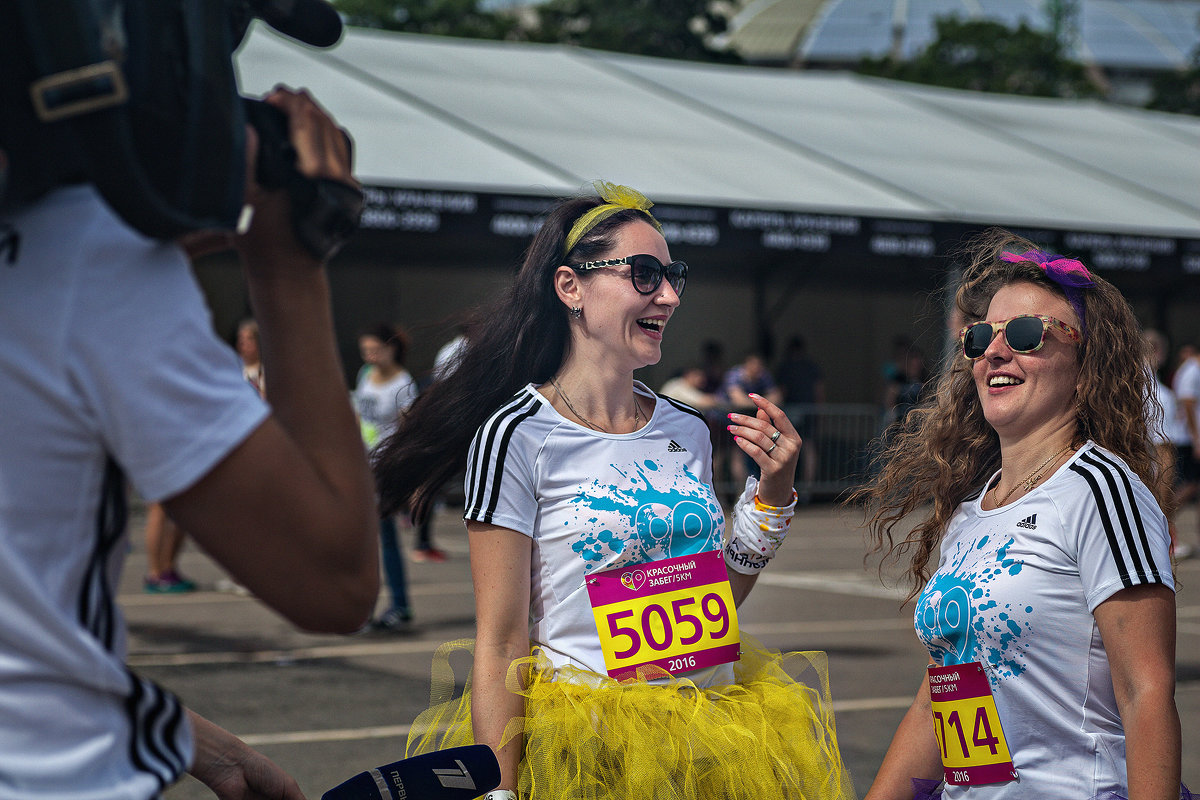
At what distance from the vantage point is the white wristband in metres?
3.06

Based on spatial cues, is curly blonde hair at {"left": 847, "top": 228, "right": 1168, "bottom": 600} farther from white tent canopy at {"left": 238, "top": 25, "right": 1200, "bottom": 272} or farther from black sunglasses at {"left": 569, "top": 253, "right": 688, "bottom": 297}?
white tent canopy at {"left": 238, "top": 25, "right": 1200, "bottom": 272}

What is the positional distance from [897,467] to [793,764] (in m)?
0.85

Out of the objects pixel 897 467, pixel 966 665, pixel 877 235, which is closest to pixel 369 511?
pixel 966 665

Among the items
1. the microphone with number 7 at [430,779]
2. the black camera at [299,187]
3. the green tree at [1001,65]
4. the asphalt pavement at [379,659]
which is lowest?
the green tree at [1001,65]

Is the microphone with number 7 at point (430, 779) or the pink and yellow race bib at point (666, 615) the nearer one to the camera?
the microphone with number 7 at point (430, 779)

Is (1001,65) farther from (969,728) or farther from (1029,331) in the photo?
(969,728)

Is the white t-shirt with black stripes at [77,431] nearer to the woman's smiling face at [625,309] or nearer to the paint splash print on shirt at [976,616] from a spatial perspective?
the paint splash print on shirt at [976,616]

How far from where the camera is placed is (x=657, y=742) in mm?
2617

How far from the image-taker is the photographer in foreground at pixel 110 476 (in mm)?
1201

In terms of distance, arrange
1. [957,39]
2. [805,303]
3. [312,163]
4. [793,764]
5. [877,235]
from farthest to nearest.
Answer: [957,39] < [805,303] < [877,235] < [793,764] < [312,163]

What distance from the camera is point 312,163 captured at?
1.35 metres

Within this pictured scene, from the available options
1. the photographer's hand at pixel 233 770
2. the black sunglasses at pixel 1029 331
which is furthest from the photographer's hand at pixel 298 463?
the black sunglasses at pixel 1029 331

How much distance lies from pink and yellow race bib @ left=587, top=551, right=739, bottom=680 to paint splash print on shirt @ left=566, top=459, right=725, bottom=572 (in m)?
0.03

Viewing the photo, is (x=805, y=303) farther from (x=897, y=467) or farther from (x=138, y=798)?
(x=138, y=798)
